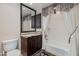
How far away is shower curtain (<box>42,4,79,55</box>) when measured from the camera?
1.20m

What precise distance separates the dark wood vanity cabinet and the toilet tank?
9 centimetres

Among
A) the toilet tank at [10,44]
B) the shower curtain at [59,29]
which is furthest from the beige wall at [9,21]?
the shower curtain at [59,29]

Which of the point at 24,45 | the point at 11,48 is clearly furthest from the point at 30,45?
the point at 11,48

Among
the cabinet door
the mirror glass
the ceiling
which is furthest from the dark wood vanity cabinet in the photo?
the ceiling

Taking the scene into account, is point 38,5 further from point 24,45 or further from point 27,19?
point 24,45

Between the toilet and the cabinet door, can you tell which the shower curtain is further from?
the toilet

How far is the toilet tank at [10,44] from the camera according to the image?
122 cm

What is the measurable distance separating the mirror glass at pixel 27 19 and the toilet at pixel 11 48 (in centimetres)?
20

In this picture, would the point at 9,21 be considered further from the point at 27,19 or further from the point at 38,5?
the point at 38,5

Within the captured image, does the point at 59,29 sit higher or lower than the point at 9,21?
lower

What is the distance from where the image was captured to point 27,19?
1.27 metres

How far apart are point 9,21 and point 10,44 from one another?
0.98ft

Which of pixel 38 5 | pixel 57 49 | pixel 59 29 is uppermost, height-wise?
pixel 38 5

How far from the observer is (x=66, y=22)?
1.22 metres
